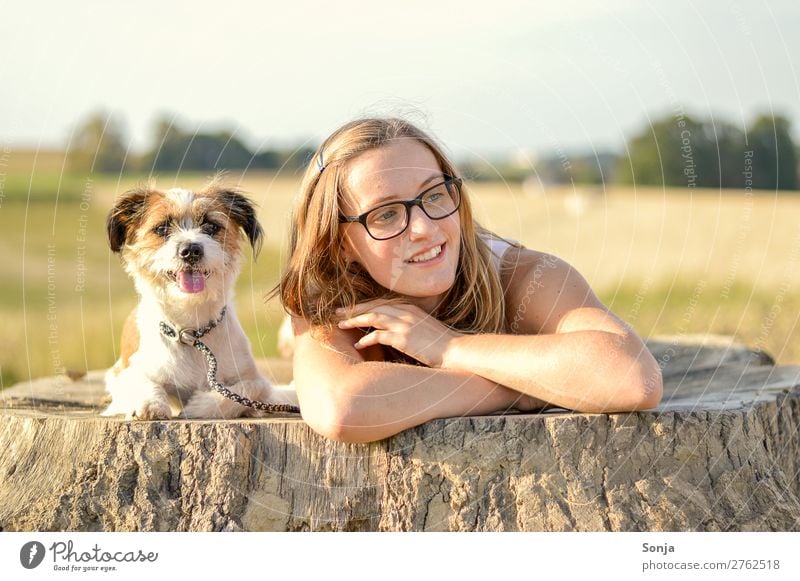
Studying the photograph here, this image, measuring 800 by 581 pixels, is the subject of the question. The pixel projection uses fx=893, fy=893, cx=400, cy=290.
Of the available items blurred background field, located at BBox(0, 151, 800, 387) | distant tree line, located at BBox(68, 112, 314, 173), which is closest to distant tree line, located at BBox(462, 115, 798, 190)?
blurred background field, located at BBox(0, 151, 800, 387)

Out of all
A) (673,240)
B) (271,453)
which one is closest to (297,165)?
(271,453)

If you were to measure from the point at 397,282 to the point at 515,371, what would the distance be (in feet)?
2.76

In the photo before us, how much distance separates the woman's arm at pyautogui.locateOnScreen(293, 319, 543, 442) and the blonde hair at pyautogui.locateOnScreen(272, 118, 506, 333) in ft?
1.36

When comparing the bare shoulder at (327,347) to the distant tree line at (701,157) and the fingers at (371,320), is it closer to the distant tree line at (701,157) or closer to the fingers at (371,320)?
the fingers at (371,320)

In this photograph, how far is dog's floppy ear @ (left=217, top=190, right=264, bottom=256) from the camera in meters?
5.09

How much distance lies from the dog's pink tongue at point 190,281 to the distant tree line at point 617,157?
928 mm

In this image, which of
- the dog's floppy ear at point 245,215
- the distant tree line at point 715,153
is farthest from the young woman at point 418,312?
the distant tree line at point 715,153

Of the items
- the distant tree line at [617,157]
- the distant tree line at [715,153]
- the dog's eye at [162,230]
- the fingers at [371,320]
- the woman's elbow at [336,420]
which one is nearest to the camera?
the woman's elbow at [336,420]

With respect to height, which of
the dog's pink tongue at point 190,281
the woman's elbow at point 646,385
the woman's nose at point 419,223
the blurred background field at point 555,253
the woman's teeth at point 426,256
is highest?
the woman's nose at point 419,223

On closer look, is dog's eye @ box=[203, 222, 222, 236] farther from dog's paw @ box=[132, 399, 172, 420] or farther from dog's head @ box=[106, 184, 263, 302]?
dog's paw @ box=[132, 399, 172, 420]

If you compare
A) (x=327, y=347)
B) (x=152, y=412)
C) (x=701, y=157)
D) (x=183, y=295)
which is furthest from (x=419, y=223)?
(x=701, y=157)

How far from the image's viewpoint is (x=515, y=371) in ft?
13.9

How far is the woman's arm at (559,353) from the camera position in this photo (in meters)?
4.15

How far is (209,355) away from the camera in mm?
4930
